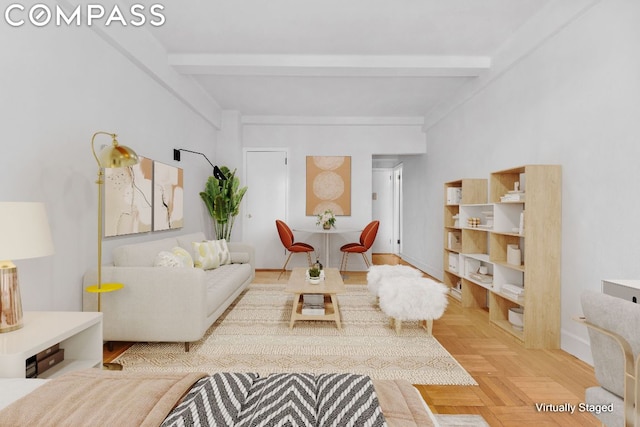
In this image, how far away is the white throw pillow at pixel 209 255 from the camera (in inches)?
161

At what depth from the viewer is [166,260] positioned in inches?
121

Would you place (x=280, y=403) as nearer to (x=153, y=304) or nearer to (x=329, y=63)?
(x=153, y=304)

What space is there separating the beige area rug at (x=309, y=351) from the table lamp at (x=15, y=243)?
1007mm

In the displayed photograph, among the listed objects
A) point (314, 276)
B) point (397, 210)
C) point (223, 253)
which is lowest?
point (314, 276)

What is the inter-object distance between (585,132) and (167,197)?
4.04 metres

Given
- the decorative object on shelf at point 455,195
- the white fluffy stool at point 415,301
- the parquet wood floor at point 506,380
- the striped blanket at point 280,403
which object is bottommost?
the parquet wood floor at point 506,380

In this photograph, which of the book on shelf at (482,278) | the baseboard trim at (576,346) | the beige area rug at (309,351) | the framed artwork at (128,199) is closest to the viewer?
the beige area rug at (309,351)

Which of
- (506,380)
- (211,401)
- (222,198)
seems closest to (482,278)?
(506,380)

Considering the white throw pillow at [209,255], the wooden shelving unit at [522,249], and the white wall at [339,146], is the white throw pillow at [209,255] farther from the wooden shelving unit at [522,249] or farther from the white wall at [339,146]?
the wooden shelving unit at [522,249]

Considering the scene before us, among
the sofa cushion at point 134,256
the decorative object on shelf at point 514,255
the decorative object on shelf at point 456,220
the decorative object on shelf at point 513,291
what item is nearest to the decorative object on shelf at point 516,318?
the decorative object on shelf at point 513,291

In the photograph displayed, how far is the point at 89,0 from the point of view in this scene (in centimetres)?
277

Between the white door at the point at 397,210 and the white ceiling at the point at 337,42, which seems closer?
the white ceiling at the point at 337,42

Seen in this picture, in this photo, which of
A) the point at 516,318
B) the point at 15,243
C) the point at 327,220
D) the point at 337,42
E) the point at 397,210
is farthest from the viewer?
the point at 397,210

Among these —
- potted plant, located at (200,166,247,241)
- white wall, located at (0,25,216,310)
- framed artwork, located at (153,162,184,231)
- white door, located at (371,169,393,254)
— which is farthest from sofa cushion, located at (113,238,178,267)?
white door, located at (371,169,393,254)
